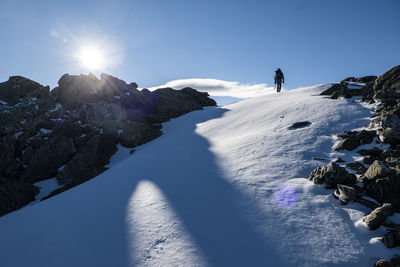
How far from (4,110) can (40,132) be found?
12.6 ft

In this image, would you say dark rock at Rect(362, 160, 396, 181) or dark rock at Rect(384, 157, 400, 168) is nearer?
dark rock at Rect(362, 160, 396, 181)

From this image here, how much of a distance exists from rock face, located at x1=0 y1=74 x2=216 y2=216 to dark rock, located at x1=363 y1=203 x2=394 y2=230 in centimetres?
1276

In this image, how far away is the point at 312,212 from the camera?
427 centimetres

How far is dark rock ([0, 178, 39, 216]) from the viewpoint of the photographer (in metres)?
11.4

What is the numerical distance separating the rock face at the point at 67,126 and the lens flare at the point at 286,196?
11062 millimetres

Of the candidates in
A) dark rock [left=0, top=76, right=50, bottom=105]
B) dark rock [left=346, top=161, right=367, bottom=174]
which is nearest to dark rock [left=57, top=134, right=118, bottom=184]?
dark rock [left=0, top=76, right=50, bottom=105]

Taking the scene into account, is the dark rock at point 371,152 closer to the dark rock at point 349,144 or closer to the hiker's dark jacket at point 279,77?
the dark rock at point 349,144

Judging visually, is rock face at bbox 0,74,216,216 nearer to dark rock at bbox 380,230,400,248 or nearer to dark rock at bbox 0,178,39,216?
dark rock at bbox 0,178,39,216

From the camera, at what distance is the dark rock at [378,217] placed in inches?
141

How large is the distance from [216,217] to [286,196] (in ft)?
5.59

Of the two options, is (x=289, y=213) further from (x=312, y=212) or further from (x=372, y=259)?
(x=372, y=259)

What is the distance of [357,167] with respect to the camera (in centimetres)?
541

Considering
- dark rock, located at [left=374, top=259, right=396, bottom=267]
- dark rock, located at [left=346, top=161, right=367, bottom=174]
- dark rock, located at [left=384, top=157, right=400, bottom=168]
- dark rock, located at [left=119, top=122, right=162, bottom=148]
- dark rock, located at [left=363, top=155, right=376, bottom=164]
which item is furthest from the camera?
dark rock, located at [left=119, top=122, right=162, bottom=148]

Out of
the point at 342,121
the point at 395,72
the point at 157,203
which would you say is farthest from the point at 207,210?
the point at 395,72
